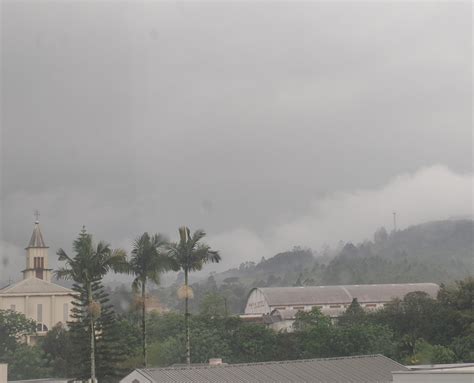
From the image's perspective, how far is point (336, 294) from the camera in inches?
3696

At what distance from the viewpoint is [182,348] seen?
5144 centimetres

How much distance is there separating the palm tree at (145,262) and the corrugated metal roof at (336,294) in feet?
179

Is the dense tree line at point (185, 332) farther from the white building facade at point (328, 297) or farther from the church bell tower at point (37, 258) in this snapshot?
the church bell tower at point (37, 258)

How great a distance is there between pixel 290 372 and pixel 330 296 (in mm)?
60375

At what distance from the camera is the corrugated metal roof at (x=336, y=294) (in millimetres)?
91562

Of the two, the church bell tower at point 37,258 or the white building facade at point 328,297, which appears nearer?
the white building facade at point 328,297

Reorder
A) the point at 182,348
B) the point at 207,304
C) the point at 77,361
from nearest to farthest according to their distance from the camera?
1. the point at 77,361
2. the point at 182,348
3. the point at 207,304

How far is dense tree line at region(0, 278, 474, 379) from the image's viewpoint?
165 feet

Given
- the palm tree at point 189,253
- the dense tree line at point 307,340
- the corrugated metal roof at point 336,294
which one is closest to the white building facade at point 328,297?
the corrugated metal roof at point 336,294

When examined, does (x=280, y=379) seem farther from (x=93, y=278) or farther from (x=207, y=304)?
(x=207, y=304)

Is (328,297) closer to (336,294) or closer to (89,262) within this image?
(336,294)

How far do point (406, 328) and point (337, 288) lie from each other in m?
38.7

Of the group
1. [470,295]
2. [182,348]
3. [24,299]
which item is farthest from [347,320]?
[24,299]

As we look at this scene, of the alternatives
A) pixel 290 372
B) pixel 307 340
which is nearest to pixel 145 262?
pixel 290 372
